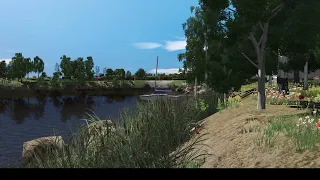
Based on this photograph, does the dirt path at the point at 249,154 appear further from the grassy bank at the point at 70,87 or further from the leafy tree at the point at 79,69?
the leafy tree at the point at 79,69

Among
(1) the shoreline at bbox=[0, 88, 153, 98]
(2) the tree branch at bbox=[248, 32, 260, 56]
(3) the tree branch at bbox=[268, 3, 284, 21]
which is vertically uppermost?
(3) the tree branch at bbox=[268, 3, 284, 21]

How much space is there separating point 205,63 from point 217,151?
9.02 metres

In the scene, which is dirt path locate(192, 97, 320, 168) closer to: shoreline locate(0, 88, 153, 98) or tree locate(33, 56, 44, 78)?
shoreline locate(0, 88, 153, 98)

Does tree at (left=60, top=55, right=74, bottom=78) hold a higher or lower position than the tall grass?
higher

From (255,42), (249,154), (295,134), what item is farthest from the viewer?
(255,42)

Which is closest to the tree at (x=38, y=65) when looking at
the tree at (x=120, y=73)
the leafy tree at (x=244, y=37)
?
the tree at (x=120, y=73)

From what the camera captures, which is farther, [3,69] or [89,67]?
[89,67]

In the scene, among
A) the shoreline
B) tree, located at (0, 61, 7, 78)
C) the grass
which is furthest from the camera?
tree, located at (0, 61, 7, 78)

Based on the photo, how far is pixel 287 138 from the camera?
24.0 feet

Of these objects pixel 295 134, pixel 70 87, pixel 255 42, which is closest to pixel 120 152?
pixel 295 134

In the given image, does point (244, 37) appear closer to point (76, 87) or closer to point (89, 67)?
point (76, 87)

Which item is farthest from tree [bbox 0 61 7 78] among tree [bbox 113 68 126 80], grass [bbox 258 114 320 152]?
grass [bbox 258 114 320 152]
